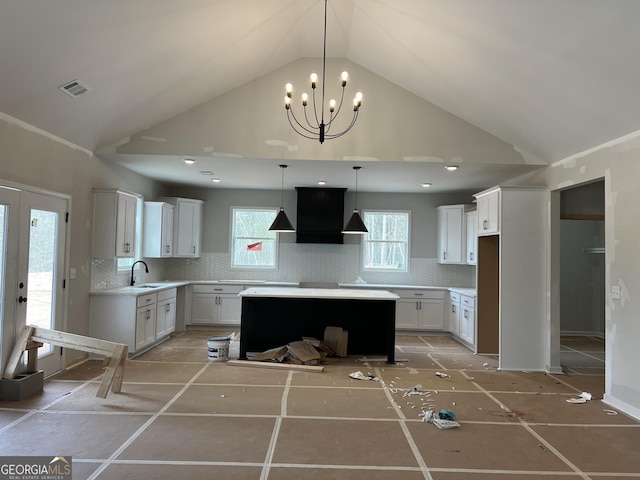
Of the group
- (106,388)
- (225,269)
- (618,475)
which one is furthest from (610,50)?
(225,269)

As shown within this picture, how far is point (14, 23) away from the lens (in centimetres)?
298

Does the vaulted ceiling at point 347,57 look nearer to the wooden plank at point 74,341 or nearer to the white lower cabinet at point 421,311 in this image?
the wooden plank at point 74,341

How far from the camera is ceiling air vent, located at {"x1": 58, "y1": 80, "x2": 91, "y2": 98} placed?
3.90m

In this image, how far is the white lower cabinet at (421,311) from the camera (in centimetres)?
735

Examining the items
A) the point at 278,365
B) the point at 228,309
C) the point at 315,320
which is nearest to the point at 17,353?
the point at 278,365

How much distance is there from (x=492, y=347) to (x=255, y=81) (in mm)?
5002

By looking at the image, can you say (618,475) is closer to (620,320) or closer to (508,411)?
(508,411)

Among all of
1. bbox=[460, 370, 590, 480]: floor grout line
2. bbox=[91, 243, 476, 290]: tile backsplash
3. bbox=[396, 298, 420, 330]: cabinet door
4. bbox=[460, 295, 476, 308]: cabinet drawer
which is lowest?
bbox=[460, 370, 590, 480]: floor grout line

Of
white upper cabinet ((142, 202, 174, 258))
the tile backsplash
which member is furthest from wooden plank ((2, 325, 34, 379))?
the tile backsplash

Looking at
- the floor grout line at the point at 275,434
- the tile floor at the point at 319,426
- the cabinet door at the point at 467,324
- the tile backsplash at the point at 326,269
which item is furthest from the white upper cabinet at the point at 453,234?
the floor grout line at the point at 275,434

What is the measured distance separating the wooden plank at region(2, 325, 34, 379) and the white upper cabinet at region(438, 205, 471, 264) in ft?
20.7

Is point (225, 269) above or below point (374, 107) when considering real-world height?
below

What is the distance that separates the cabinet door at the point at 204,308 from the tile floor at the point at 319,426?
234cm
